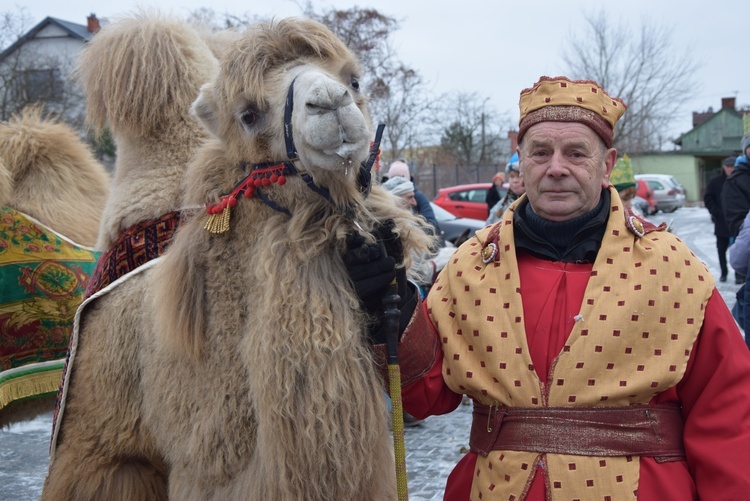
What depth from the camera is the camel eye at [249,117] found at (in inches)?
85.5

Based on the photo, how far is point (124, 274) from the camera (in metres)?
2.75

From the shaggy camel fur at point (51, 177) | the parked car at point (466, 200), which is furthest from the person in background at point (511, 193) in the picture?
the parked car at point (466, 200)

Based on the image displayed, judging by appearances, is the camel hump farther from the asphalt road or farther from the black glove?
the asphalt road

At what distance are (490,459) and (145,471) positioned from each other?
1240mm

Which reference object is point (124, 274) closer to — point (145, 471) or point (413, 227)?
point (145, 471)

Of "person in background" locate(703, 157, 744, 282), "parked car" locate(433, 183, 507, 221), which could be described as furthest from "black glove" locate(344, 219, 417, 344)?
"parked car" locate(433, 183, 507, 221)

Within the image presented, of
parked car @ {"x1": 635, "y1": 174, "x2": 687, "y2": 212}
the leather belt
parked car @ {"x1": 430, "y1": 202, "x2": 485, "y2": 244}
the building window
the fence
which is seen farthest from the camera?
parked car @ {"x1": 635, "y1": 174, "x2": 687, "y2": 212}

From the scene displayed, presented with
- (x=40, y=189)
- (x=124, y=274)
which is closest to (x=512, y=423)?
(x=124, y=274)

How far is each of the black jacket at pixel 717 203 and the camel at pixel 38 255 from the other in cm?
993

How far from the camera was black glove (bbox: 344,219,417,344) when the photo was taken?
203cm

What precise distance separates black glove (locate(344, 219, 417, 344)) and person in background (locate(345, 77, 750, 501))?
0.04 ft

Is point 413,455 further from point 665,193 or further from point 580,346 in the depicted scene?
point 665,193

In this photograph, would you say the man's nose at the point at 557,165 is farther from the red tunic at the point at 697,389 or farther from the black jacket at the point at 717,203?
the black jacket at the point at 717,203

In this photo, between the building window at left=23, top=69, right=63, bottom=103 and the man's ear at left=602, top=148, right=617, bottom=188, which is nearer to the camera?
the man's ear at left=602, top=148, right=617, bottom=188
